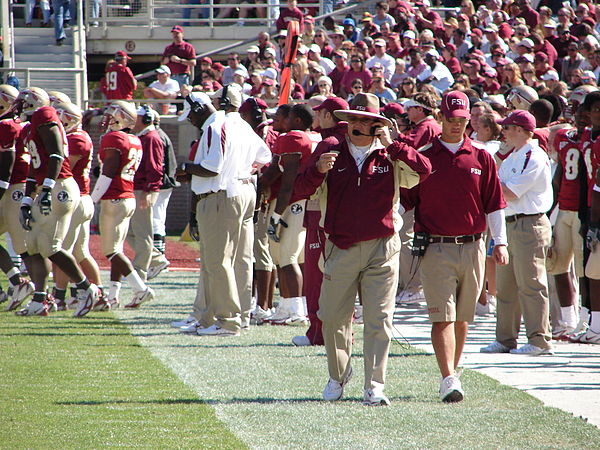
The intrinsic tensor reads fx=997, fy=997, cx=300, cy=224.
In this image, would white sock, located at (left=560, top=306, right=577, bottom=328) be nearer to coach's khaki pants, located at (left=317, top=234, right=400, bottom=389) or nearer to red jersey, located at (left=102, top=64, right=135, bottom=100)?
coach's khaki pants, located at (left=317, top=234, right=400, bottom=389)

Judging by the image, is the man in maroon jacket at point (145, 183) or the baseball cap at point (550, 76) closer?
the man in maroon jacket at point (145, 183)

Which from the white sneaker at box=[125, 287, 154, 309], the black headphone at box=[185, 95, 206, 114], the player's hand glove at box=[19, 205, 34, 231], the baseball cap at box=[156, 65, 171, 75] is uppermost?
the black headphone at box=[185, 95, 206, 114]

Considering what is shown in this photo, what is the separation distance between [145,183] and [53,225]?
202cm

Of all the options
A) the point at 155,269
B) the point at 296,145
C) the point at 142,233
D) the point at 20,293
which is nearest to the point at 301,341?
the point at 296,145

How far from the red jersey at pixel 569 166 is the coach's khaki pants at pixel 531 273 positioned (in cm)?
87

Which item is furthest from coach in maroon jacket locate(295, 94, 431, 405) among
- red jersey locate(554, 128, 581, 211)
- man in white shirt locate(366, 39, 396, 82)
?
man in white shirt locate(366, 39, 396, 82)

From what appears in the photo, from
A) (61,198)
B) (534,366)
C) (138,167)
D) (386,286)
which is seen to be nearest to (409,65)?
(138,167)

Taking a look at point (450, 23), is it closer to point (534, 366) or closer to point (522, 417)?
point (534, 366)

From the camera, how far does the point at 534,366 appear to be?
306 inches

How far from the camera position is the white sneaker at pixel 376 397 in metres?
6.29

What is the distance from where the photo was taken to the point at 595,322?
29.0 ft

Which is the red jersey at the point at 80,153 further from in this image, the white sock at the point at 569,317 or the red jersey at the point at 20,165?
the white sock at the point at 569,317

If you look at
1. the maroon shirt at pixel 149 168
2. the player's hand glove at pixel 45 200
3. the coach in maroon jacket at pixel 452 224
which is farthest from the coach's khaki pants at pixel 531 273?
the maroon shirt at pixel 149 168

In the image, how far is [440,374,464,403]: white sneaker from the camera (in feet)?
20.9
